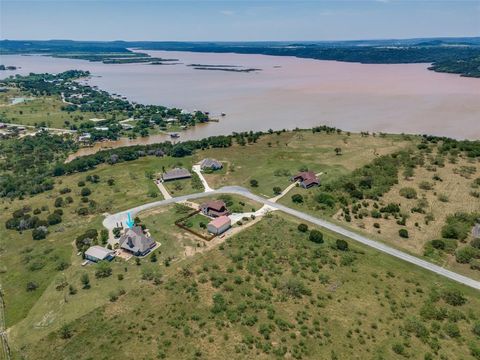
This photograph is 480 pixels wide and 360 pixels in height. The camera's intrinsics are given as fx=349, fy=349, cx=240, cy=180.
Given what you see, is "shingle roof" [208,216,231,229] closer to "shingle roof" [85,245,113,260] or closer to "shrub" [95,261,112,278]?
"shingle roof" [85,245,113,260]

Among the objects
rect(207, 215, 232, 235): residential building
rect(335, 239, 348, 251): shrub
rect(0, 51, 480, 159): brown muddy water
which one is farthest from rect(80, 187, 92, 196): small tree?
rect(335, 239, 348, 251): shrub

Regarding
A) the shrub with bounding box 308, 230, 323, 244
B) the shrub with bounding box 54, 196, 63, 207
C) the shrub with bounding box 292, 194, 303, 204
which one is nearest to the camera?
the shrub with bounding box 308, 230, 323, 244

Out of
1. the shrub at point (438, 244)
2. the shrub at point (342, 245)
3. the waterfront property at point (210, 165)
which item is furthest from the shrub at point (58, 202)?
the shrub at point (438, 244)

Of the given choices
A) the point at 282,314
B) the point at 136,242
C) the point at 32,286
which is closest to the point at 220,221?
the point at 136,242

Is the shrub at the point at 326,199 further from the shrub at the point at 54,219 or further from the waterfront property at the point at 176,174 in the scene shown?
the shrub at the point at 54,219

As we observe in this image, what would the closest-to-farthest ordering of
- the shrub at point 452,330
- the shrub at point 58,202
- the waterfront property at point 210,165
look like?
1. the shrub at point 452,330
2. the shrub at point 58,202
3. the waterfront property at point 210,165

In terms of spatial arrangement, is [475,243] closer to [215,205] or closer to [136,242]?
[215,205]
